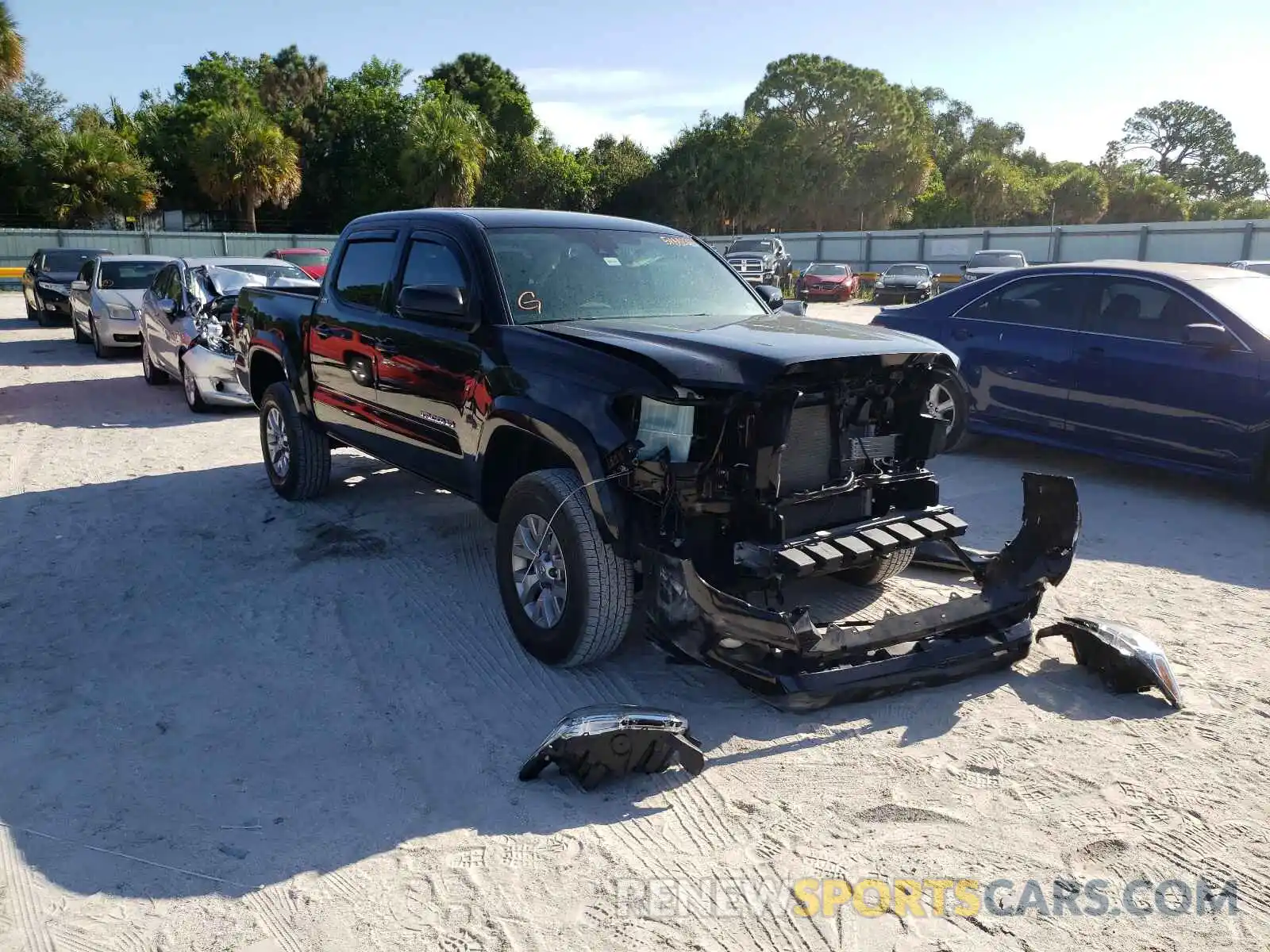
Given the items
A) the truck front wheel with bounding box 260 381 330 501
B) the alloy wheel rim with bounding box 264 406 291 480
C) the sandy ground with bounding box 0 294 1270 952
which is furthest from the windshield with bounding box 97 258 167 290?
the sandy ground with bounding box 0 294 1270 952

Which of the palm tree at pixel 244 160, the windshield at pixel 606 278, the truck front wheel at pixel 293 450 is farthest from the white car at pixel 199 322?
the palm tree at pixel 244 160

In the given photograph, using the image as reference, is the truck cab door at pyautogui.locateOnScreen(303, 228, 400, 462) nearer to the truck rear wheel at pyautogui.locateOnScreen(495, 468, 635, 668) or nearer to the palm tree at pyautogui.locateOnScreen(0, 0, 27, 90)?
the truck rear wheel at pyautogui.locateOnScreen(495, 468, 635, 668)

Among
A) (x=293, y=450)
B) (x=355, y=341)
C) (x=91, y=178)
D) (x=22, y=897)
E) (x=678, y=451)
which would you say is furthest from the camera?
(x=91, y=178)

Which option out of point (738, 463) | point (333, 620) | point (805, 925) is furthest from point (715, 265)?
point (805, 925)

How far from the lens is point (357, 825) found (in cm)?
328

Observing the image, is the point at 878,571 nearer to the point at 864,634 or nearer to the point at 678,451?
the point at 864,634

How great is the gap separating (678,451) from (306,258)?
1804 centimetres

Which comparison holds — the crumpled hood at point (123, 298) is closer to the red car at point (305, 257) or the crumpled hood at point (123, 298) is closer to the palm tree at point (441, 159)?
the red car at point (305, 257)

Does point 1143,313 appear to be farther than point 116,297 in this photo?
No

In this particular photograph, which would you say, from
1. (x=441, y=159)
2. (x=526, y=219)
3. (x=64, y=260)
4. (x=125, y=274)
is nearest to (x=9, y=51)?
(x=64, y=260)

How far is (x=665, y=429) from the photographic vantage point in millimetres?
3863

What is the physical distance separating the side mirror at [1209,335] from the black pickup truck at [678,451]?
304cm

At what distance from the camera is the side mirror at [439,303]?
181 inches

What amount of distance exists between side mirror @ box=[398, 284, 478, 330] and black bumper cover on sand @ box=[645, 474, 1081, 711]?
1601 millimetres
